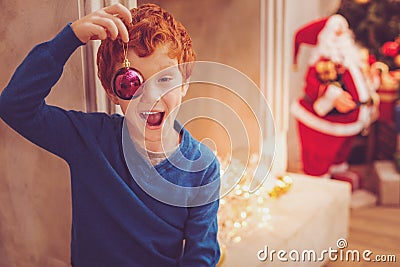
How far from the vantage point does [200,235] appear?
804mm

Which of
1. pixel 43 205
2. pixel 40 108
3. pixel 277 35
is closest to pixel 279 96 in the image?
pixel 277 35

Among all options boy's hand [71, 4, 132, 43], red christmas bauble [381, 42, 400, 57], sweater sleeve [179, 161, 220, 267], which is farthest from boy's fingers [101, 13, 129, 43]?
red christmas bauble [381, 42, 400, 57]

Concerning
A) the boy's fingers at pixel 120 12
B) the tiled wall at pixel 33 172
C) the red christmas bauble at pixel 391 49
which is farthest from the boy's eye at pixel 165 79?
the red christmas bauble at pixel 391 49

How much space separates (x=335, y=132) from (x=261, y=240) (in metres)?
0.91

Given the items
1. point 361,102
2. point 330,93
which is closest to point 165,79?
point 330,93

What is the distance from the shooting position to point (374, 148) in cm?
246

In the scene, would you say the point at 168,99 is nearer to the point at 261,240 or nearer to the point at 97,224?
the point at 97,224

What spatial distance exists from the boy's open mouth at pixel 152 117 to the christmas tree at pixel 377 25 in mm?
1630

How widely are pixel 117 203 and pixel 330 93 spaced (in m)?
1.38

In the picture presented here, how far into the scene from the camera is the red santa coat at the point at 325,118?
200 cm

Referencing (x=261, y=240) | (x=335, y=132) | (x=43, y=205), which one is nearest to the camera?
(x=43, y=205)

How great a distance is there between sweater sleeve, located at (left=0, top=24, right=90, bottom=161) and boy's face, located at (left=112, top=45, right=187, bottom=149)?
0.35ft

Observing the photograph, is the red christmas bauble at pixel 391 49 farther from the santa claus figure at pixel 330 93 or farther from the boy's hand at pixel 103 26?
the boy's hand at pixel 103 26

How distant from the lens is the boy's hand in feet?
2.30
